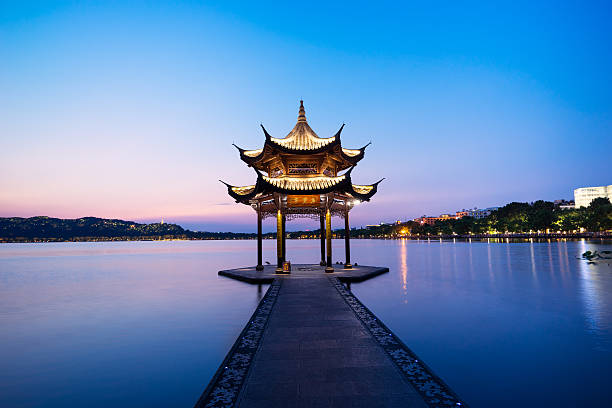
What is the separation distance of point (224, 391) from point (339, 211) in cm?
1845

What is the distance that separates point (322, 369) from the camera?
5.99 metres

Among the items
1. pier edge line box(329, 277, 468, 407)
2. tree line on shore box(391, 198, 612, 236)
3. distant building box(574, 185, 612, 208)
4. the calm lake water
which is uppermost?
distant building box(574, 185, 612, 208)

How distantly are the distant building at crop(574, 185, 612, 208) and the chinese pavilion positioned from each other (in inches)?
7717

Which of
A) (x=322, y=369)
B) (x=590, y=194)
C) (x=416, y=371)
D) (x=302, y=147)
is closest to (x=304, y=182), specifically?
(x=302, y=147)

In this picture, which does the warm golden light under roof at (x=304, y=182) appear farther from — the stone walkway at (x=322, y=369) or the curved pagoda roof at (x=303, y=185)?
the stone walkway at (x=322, y=369)

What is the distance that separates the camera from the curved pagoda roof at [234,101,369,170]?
19.3m

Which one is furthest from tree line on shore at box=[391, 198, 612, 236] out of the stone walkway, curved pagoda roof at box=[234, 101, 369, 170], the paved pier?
the stone walkway

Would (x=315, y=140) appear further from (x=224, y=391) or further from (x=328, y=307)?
(x=224, y=391)

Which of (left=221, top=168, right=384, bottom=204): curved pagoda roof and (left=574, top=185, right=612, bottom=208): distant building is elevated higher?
(left=574, top=185, right=612, bottom=208): distant building

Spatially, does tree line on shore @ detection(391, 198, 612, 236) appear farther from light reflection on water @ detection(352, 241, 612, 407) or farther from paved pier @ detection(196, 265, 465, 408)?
paved pier @ detection(196, 265, 465, 408)

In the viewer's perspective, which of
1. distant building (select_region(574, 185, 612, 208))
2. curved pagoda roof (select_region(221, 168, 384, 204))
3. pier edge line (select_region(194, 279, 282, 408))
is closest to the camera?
pier edge line (select_region(194, 279, 282, 408))

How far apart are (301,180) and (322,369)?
14.6 metres

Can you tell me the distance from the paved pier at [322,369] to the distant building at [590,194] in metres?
206

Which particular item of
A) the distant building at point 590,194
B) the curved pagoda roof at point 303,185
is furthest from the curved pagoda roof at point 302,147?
the distant building at point 590,194
